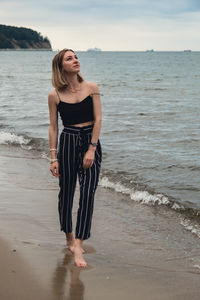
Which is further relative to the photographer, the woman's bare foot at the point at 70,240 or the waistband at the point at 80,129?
the woman's bare foot at the point at 70,240

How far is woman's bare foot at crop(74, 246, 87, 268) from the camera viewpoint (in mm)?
3926

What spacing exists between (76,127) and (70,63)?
549 millimetres

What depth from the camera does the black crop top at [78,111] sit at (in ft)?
12.3

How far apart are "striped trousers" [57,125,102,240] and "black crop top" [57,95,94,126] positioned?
2.8 inches

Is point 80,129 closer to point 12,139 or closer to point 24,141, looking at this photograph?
point 24,141

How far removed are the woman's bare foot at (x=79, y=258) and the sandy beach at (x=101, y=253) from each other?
0.06m

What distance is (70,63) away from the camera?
12.3ft

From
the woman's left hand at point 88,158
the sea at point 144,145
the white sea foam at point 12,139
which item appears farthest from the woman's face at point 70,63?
the white sea foam at point 12,139

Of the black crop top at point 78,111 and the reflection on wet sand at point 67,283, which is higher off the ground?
the black crop top at point 78,111

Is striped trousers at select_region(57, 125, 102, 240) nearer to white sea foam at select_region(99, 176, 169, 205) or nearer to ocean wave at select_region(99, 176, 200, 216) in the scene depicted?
ocean wave at select_region(99, 176, 200, 216)

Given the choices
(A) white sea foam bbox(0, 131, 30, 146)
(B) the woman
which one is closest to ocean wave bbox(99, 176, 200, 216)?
(B) the woman

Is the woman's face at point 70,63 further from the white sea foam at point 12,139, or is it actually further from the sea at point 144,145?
the white sea foam at point 12,139

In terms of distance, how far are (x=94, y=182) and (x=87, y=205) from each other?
223 millimetres

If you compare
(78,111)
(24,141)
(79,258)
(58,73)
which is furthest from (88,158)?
(24,141)
